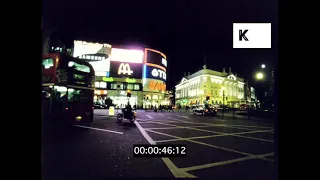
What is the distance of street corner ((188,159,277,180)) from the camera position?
2990 mm

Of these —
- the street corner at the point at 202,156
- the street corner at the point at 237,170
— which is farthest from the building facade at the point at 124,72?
the street corner at the point at 237,170

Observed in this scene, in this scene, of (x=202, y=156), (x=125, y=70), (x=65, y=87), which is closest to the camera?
(x=202, y=156)

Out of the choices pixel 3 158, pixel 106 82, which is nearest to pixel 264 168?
pixel 3 158

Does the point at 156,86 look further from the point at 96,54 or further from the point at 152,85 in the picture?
the point at 96,54

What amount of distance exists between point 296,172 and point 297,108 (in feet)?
3.28

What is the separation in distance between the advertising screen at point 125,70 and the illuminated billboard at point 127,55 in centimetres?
96

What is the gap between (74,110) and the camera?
795 centimetres

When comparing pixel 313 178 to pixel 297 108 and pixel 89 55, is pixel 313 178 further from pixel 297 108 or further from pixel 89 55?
pixel 89 55

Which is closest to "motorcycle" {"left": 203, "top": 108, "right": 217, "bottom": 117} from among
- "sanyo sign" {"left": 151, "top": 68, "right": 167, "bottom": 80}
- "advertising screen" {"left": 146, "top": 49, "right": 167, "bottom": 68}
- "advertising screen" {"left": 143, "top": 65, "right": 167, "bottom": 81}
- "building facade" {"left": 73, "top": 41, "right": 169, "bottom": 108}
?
"building facade" {"left": 73, "top": 41, "right": 169, "bottom": 108}

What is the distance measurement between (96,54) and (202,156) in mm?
39375

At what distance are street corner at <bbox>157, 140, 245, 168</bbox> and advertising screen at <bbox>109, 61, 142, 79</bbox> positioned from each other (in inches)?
1495

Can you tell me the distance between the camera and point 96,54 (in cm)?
3891
